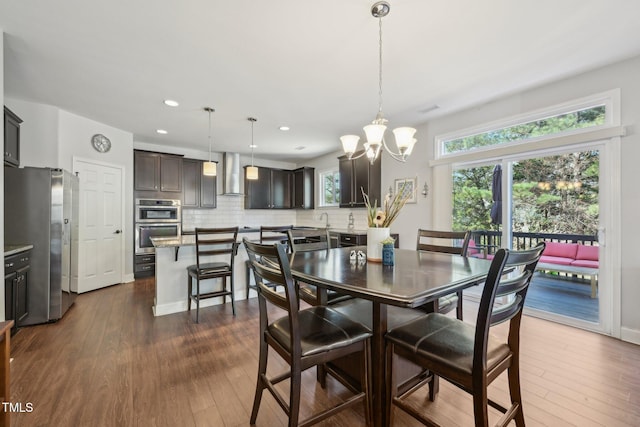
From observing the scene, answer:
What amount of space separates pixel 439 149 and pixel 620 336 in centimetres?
277

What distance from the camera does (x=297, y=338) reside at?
1273mm

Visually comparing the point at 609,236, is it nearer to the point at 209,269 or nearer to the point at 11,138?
the point at 209,269

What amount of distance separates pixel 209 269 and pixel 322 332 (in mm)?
2155

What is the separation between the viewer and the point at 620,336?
2596 mm

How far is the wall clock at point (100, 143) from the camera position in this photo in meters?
4.23

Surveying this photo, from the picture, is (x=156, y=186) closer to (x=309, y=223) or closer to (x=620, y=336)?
(x=309, y=223)

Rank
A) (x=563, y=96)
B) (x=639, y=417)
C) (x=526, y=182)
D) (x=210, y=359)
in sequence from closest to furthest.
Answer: (x=639, y=417) → (x=210, y=359) → (x=563, y=96) → (x=526, y=182)

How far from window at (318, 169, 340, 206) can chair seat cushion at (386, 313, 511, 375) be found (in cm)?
464

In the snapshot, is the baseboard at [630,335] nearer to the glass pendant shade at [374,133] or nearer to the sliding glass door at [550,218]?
the sliding glass door at [550,218]

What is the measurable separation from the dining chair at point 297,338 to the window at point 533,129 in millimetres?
3180

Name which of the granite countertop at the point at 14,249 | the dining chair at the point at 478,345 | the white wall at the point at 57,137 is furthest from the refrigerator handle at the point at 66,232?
the dining chair at the point at 478,345

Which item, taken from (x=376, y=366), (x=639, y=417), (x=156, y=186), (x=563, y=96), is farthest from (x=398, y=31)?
(x=156, y=186)

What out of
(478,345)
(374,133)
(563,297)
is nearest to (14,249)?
(374,133)

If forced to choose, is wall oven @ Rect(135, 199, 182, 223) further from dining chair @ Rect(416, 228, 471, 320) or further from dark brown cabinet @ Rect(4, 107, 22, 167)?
dining chair @ Rect(416, 228, 471, 320)
